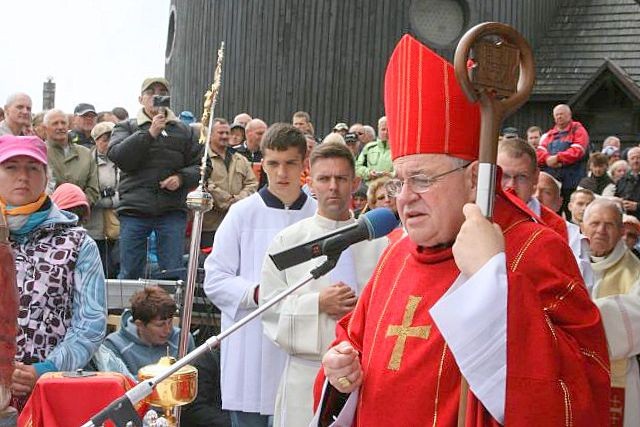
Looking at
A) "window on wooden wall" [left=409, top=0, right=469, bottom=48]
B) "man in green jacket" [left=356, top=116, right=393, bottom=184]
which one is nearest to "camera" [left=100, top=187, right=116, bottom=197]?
"man in green jacket" [left=356, top=116, right=393, bottom=184]

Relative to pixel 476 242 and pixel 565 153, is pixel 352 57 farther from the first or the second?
pixel 476 242

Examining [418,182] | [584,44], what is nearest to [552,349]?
[418,182]

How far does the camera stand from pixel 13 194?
16.1ft

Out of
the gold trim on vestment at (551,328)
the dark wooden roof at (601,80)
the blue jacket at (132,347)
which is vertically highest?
the dark wooden roof at (601,80)

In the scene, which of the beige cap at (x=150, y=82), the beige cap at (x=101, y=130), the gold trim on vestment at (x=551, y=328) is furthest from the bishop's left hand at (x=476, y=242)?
the beige cap at (x=101, y=130)

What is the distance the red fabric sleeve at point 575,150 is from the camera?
13.4 metres

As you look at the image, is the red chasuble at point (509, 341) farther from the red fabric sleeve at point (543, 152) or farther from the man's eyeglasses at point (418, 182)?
the red fabric sleeve at point (543, 152)

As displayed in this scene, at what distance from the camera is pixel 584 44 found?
914 inches

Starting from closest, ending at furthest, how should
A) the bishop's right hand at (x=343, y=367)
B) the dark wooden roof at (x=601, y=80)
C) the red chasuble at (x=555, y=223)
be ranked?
the bishop's right hand at (x=343, y=367) < the red chasuble at (x=555, y=223) < the dark wooden roof at (x=601, y=80)

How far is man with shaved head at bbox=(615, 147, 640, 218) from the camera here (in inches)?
502

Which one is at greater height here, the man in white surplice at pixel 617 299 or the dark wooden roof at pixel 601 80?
the dark wooden roof at pixel 601 80

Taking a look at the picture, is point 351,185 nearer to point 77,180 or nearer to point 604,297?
point 604,297

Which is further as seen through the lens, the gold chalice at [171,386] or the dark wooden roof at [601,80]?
the dark wooden roof at [601,80]

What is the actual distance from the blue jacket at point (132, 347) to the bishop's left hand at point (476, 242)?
4.27m
